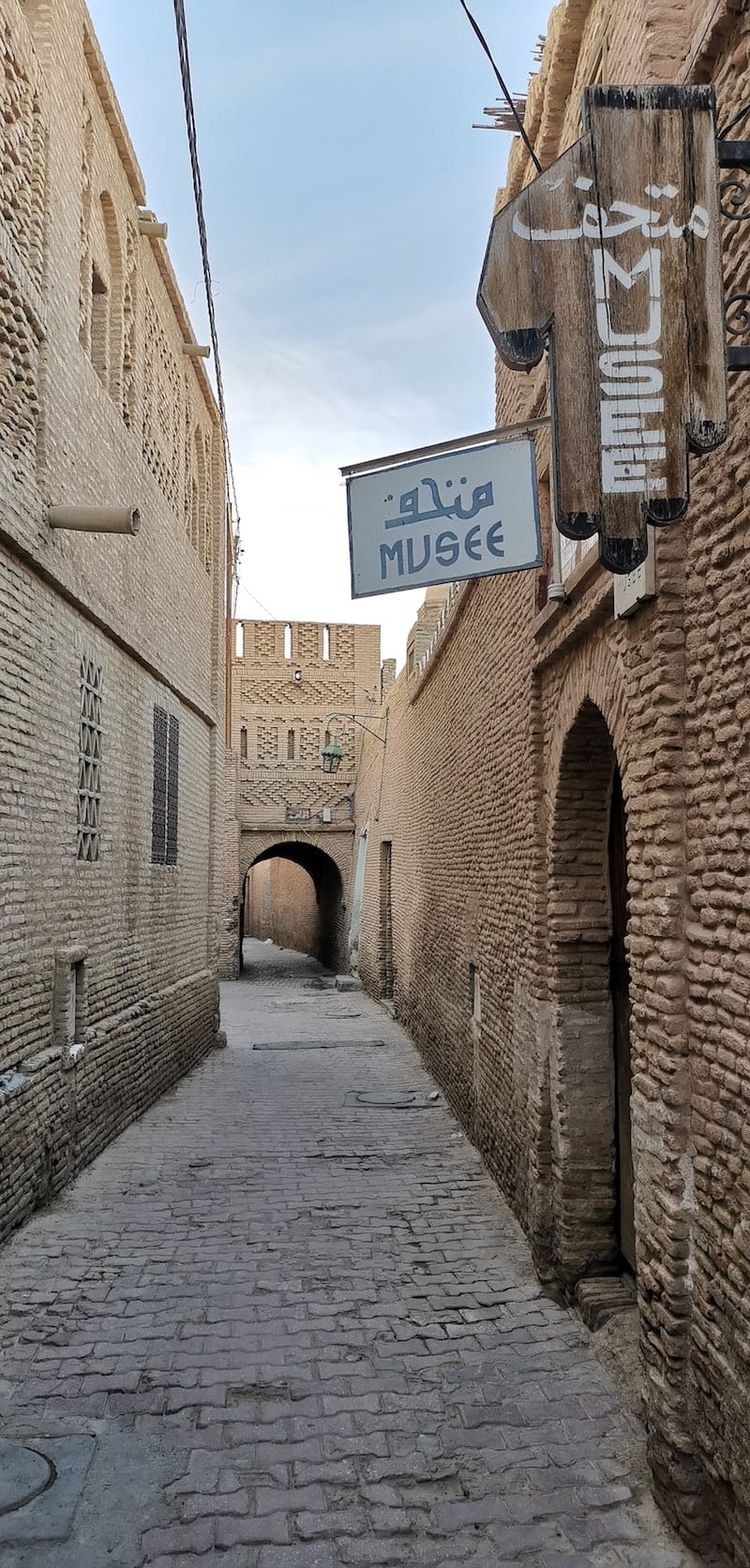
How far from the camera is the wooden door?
525cm

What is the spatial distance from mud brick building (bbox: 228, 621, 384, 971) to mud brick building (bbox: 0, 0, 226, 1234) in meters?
11.6

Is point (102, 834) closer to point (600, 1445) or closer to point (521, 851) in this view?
point (521, 851)

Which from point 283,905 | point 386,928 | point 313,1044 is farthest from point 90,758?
point 283,905

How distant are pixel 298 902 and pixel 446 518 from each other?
30.4m

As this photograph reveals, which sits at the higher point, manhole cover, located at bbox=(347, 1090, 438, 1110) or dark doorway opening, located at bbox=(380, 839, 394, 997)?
dark doorway opening, located at bbox=(380, 839, 394, 997)

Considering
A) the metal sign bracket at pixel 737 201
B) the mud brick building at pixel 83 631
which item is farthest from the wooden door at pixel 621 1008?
the mud brick building at pixel 83 631

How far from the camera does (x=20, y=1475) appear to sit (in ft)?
11.9

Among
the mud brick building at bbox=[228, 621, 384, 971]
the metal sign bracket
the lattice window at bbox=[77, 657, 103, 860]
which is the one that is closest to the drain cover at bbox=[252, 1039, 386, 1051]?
the lattice window at bbox=[77, 657, 103, 860]

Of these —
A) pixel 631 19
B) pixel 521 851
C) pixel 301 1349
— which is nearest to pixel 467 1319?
pixel 301 1349

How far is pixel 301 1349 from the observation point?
468 cm

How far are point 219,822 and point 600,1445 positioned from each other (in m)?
11.0

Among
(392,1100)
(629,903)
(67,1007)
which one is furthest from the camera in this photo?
(392,1100)

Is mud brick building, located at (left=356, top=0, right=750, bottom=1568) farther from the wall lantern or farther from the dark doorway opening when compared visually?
the wall lantern

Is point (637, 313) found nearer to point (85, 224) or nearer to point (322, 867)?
point (85, 224)
